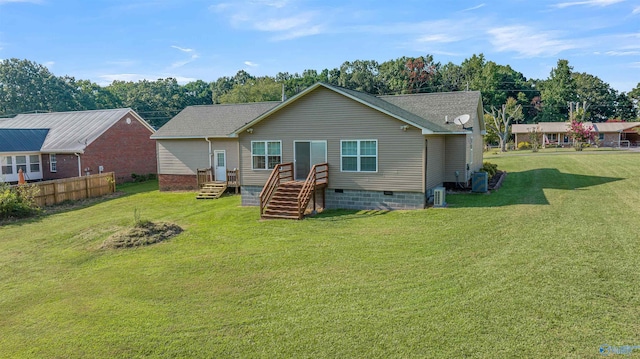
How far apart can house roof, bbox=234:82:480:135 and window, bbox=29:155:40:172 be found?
18.5 m

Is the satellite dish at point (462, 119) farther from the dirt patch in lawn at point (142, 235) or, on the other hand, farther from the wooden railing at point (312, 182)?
the dirt patch in lawn at point (142, 235)

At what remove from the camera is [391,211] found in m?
14.9

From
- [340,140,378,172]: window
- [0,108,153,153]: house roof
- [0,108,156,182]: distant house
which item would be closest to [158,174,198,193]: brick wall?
[0,108,156,182]: distant house

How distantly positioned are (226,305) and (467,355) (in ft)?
13.3

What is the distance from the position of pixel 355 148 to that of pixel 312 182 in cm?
219

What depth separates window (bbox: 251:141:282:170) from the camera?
56.1 feet

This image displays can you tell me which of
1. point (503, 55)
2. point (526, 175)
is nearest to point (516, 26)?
point (526, 175)

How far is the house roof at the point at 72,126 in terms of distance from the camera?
26625 mm

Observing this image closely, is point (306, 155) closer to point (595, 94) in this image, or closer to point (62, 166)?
point (62, 166)

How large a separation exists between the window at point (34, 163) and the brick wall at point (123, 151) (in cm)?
429

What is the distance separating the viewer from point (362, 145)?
51.0ft

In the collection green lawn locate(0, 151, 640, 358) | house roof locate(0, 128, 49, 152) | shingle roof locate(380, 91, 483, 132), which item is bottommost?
green lawn locate(0, 151, 640, 358)

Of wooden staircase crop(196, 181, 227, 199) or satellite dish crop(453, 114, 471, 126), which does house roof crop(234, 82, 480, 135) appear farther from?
wooden staircase crop(196, 181, 227, 199)

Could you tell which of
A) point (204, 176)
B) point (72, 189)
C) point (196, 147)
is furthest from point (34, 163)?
point (204, 176)
